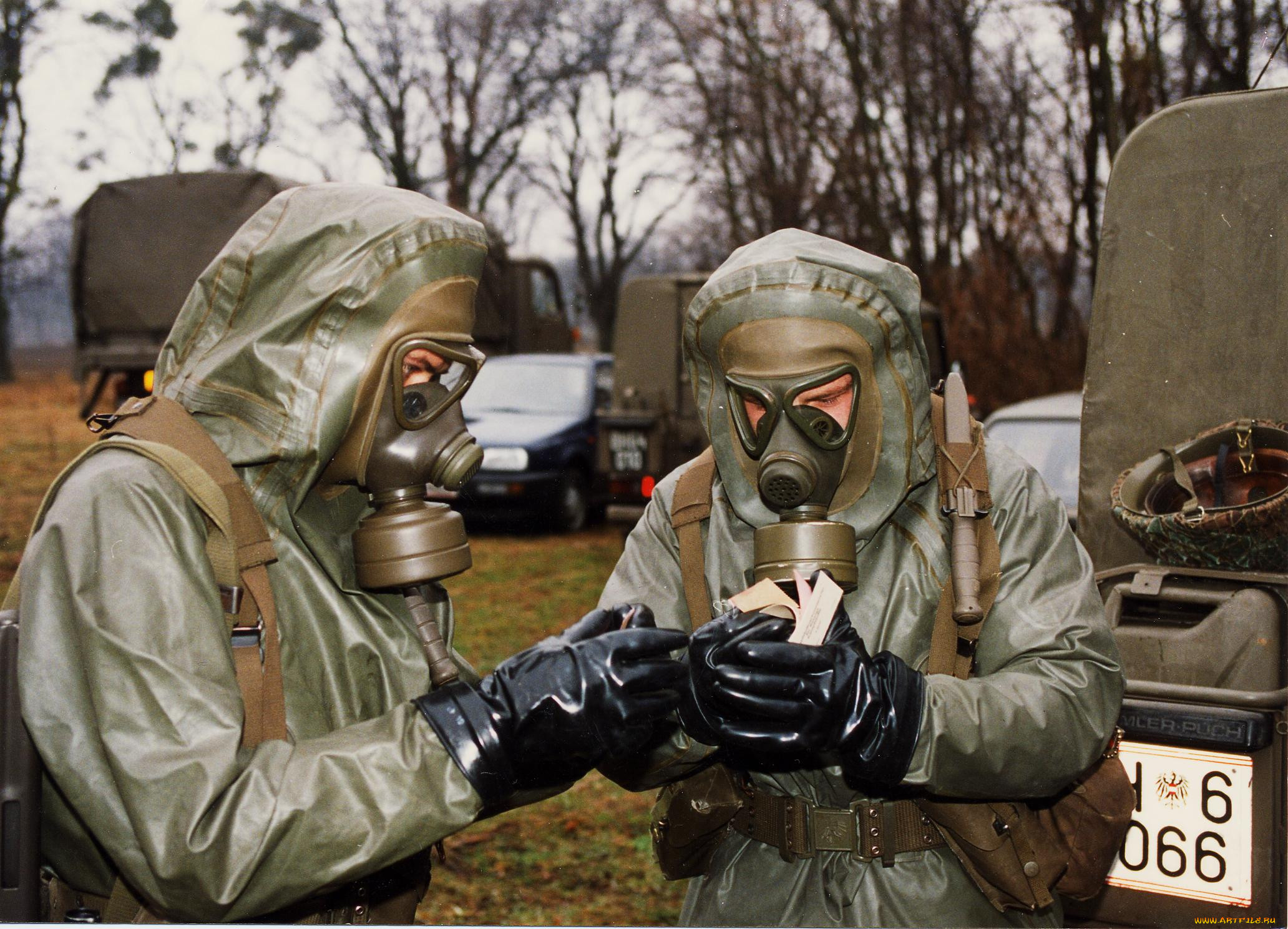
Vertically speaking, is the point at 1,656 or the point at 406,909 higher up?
the point at 1,656

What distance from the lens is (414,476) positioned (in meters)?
1.94

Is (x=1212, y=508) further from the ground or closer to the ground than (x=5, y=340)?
closer to the ground

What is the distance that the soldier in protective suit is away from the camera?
4.92ft

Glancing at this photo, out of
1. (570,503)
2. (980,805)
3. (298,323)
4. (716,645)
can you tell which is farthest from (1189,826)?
(570,503)

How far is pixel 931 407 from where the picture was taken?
7.07 ft

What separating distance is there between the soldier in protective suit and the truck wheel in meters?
6.87

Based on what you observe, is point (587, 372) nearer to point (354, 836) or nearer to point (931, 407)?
point (931, 407)

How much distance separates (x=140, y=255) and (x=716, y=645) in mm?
7219

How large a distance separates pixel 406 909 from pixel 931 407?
1.33 metres

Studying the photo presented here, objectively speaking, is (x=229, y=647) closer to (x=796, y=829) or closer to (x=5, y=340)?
(x=796, y=829)

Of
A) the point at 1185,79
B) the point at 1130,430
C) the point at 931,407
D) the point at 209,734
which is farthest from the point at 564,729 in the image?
the point at 1185,79

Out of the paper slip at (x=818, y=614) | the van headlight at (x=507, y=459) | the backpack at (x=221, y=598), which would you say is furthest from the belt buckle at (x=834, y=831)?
the van headlight at (x=507, y=459)

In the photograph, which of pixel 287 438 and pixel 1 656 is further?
pixel 287 438

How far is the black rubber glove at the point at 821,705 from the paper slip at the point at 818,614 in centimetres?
3
